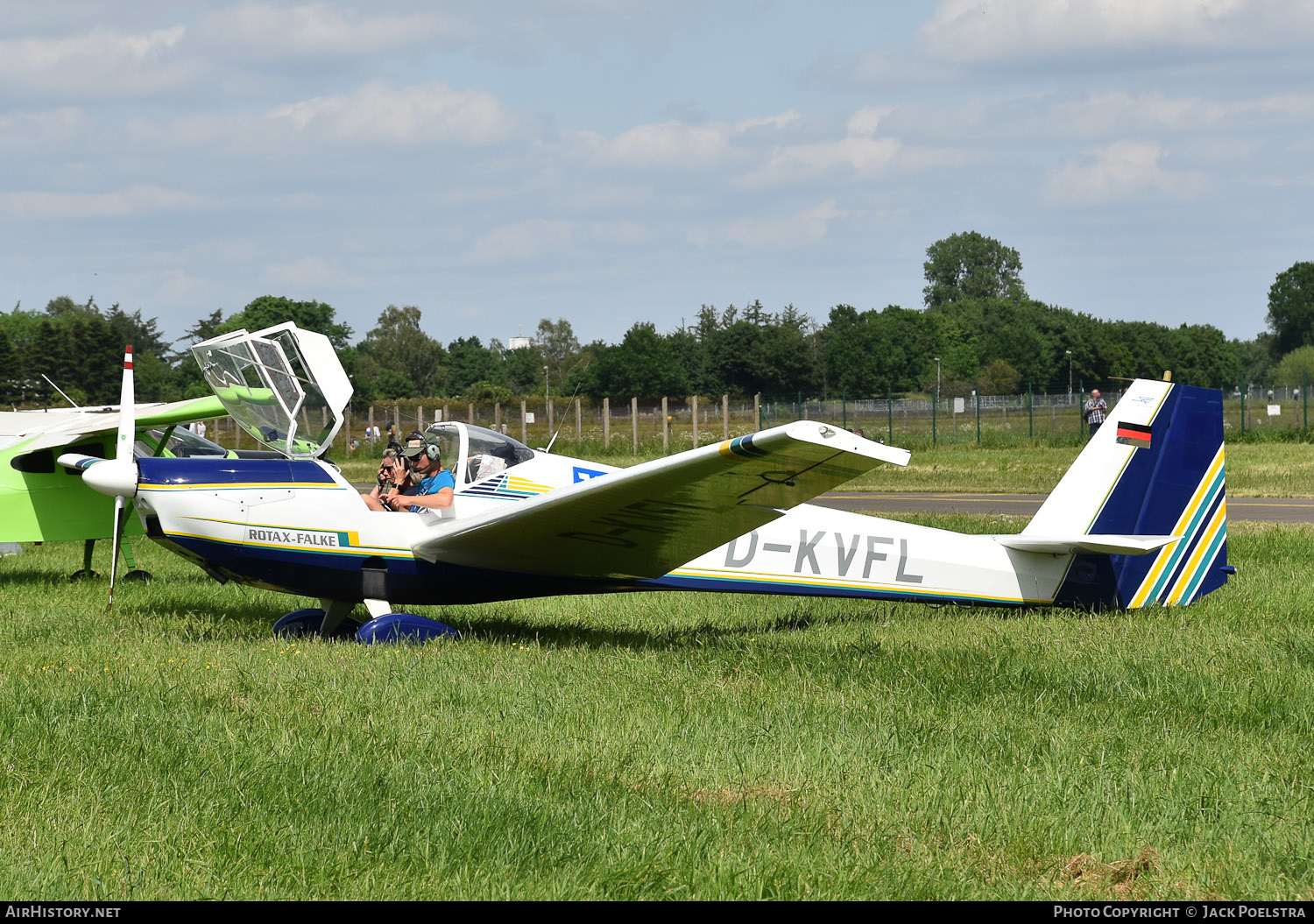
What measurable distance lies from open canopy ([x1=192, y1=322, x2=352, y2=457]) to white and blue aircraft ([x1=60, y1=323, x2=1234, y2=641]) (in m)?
0.02

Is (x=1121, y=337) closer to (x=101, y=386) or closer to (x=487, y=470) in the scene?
(x=101, y=386)

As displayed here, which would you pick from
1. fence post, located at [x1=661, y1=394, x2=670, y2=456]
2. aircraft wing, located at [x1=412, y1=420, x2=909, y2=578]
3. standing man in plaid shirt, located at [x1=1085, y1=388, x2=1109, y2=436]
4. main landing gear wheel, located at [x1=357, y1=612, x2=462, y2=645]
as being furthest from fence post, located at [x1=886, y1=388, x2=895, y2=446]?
main landing gear wheel, located at [x1=357, y1=612, x2=462, y2=645]

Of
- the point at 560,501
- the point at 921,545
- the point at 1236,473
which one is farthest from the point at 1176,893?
the point at 1236,473

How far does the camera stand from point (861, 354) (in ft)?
345

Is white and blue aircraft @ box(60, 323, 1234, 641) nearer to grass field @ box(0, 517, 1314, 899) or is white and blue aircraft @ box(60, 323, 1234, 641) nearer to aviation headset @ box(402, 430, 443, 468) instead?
aviation headset @ box(402, 430, 443, 468)

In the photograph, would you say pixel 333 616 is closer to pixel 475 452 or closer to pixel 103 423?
pixel 475 452

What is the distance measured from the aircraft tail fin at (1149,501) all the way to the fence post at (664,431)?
2755 centimetres

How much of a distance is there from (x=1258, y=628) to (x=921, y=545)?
2.50m

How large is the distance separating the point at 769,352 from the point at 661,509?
86493 millimetres

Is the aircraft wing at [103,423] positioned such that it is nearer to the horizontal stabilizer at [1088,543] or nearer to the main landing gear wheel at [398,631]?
the main landing gear wheel at [398,631]

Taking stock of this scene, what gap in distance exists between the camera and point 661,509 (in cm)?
747

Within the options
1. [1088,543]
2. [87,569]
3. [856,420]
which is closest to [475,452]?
[1088,543]

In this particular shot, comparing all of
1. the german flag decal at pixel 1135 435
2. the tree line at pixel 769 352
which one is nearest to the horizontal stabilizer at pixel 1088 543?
the german flag decal at pixel 1135 435

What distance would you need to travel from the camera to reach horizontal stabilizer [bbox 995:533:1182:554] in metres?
8.30
